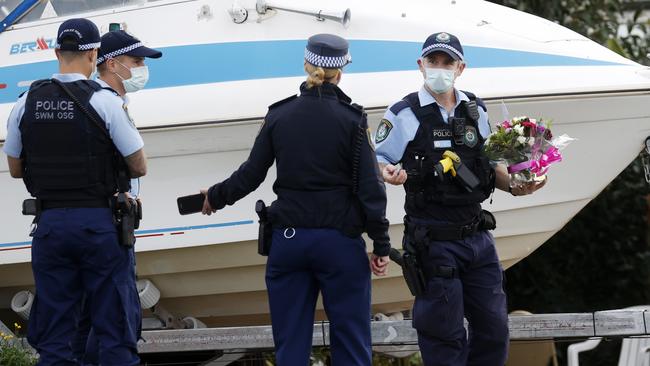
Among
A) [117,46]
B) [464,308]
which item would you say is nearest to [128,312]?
[117,46]

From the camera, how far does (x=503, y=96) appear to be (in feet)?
19.6

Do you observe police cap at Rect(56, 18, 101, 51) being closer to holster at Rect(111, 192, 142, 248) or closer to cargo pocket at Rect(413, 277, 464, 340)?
holster at Rect(111, 192, 142, 248)

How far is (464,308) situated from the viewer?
505cm

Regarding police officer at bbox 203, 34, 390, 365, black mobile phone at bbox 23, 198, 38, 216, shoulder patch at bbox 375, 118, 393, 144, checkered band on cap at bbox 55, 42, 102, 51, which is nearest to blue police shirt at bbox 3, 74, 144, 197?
checkered band on cap at bbox 55, 42, 102, 51

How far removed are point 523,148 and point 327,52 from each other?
988mm

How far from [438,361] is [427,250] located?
48 centimetres

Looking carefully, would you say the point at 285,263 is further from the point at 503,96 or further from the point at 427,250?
the point at 503,96

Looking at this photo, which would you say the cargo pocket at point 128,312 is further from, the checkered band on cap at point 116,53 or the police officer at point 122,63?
the checkered band on cap at point 116,53

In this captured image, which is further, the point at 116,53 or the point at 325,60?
the point at 116,53

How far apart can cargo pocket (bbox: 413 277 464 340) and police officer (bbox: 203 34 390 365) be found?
31 cm

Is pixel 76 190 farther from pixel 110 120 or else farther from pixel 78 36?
pixel 78 36

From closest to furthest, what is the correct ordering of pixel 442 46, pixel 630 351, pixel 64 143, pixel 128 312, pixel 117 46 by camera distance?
pixel 64 143 < pixel 128 312 < pixel 442 46 < pixel 117 46 < pixel 630 351

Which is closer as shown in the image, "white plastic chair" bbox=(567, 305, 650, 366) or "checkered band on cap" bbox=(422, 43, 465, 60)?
"checkered band on cap" bbox=(422, 43, 465, 60)

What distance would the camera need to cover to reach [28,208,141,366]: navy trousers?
15.6ft
